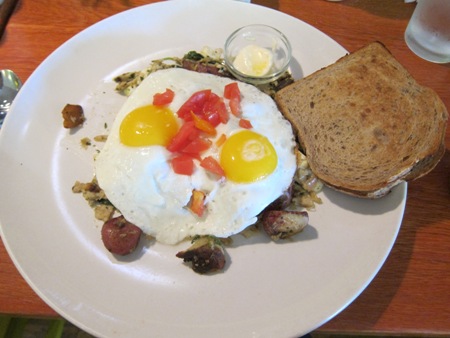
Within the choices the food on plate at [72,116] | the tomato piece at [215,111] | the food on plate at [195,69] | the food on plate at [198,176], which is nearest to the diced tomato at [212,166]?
the food on plate at [198,176]

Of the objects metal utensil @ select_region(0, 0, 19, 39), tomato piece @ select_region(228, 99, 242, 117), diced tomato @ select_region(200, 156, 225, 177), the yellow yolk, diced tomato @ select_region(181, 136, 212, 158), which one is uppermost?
the yellow yolk

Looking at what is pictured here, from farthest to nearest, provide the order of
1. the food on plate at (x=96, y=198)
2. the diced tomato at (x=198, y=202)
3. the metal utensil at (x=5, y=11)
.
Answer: the metal utensil at (x=5, y=11) → the food on plate at (x=96, y=198) → the diced tomato at (x=198, y=202)

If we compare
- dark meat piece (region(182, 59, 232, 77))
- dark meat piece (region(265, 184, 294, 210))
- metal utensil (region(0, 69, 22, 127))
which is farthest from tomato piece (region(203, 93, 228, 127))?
metal utensil (region(0, 69, 22, 127))

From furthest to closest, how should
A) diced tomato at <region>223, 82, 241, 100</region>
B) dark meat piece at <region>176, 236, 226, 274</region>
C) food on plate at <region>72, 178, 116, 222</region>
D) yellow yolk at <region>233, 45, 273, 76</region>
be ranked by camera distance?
yellow yolk at <region>233, 45, 273, 76</region> < diced tomato at <region>223, 82, 241, 100</region> < food on plate at <region>72, 178, 116, 222</region> < dark meat piece at <region>176, 236, 226, 274</region>

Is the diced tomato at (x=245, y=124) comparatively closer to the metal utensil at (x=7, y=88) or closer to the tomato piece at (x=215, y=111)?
the tomato piece at (x=215, y=111)

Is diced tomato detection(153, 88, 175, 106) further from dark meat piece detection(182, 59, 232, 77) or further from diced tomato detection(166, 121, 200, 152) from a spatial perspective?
dark meat piece detection(182, 59, 232, 77)

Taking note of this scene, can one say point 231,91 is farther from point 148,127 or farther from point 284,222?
point 284,222

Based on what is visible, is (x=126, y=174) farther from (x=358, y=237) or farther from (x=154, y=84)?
(x=358, y=237)
